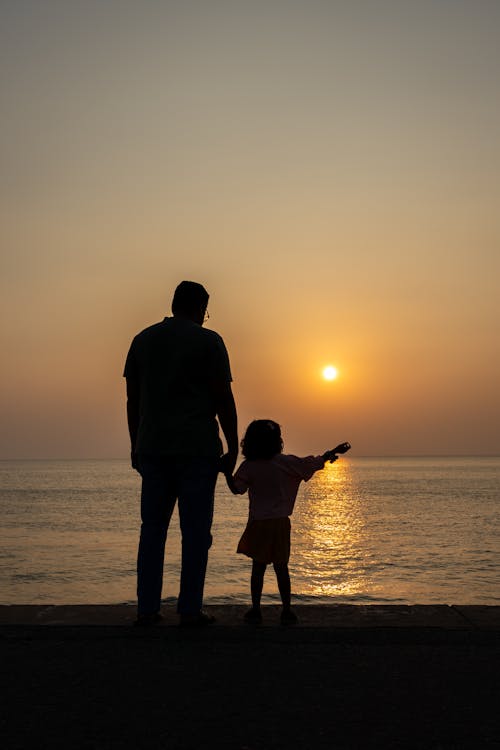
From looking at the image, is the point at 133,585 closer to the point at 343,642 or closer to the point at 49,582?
the point at 49,582

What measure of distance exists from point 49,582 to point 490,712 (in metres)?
19.7

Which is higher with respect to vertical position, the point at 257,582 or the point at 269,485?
the point at 269,485

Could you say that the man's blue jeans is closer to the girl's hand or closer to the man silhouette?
the man silhouette

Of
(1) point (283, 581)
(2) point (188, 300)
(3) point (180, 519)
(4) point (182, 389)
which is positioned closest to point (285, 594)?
(1) point (283, 581)

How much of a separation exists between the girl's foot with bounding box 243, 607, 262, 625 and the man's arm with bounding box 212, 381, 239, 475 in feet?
2.84

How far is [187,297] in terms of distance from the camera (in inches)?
216

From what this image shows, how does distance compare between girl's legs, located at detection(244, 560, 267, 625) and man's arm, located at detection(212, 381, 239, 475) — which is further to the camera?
man's arm, located at detection(212, 381, 239, 475)

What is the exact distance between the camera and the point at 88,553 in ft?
95.3

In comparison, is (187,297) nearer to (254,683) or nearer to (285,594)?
(285,594)

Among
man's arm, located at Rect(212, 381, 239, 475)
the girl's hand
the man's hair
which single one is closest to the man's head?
the man's hair

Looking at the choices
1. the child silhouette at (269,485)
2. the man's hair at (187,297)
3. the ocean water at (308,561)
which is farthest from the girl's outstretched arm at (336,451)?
the ocean water at (308,561)

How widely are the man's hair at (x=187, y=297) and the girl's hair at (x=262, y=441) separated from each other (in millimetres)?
946

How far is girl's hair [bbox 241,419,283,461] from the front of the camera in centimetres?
574

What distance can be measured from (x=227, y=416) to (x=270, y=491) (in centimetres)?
74
